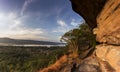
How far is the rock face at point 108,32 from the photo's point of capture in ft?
43.4

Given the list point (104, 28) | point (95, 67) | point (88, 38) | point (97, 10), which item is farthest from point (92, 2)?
point (88, 38)

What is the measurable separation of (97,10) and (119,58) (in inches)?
197

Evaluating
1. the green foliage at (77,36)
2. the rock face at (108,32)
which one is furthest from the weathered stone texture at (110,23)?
the green foliage at (77,36)

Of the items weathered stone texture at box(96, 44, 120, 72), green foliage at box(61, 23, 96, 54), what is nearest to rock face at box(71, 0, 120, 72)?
weathered stone texture at box(96, 44, 120, 72)

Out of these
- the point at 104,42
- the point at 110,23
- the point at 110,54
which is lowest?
the point at 110,54

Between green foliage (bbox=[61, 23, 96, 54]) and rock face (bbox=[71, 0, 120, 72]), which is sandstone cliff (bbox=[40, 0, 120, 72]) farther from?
green foliage (bbox=[61, 23, 96, 54])

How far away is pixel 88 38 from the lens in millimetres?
50625

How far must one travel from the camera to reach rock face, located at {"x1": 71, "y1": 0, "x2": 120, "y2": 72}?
13.2m

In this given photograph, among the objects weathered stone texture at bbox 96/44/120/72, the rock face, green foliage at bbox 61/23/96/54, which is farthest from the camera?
green foliage at bbox 61/23/96/54

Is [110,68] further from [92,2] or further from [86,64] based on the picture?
[92,2]

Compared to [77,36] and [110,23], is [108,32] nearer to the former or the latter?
[110,23]

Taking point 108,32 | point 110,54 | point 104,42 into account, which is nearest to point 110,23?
point 108,32

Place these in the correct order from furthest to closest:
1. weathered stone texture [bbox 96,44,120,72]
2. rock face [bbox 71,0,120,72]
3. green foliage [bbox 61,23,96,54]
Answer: green foliage [bbox 61,23,96,54], rock face [bbox 71,0,120,72], weathered stone texture [bbox 96,44,120,72]

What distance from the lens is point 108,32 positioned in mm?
14086
